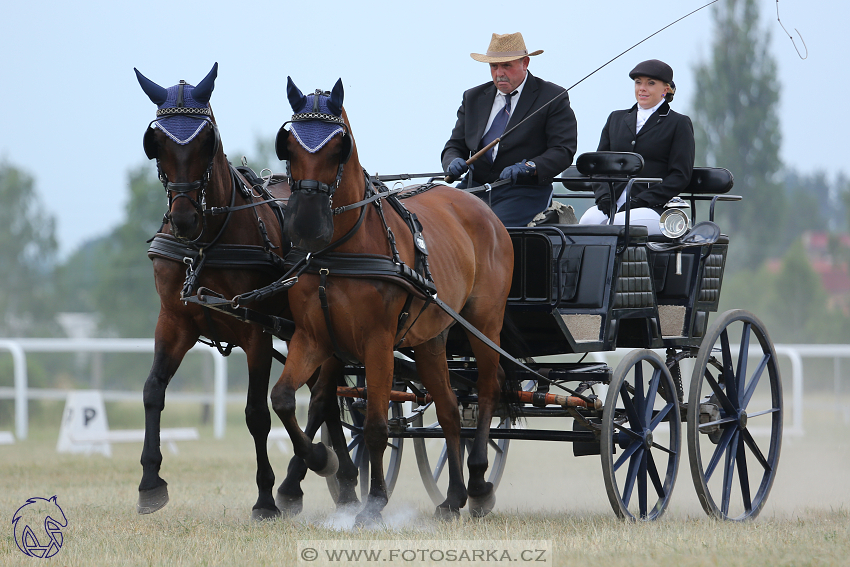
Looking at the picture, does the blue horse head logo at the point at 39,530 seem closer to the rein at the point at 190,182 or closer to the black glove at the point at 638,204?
the rein at the point at 190,182

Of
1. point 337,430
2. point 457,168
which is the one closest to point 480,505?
point 337,430

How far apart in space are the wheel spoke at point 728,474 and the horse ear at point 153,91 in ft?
12.2

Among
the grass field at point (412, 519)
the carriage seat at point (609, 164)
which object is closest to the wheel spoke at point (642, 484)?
the grass field at point (412, 519)

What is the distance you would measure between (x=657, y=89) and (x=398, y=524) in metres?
3.29

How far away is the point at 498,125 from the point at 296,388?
2568mm

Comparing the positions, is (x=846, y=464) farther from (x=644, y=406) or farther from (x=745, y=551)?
(x=745, y=551)

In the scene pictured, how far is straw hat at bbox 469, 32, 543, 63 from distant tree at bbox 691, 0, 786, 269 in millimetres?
34211

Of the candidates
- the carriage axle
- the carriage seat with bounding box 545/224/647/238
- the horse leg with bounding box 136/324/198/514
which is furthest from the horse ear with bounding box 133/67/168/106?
the carriage seat with bounding box 545/224/647/238

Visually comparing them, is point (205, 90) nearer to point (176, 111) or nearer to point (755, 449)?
point (176, 111)

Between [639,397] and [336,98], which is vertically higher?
[336,98]

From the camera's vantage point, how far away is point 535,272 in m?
6.18

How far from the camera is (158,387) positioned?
5375mm

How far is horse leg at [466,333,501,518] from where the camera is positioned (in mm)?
5961

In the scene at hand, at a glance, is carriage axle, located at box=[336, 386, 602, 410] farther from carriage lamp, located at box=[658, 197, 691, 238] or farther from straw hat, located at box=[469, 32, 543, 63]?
straw hat, located at box=[469, 32, 543, 63]
